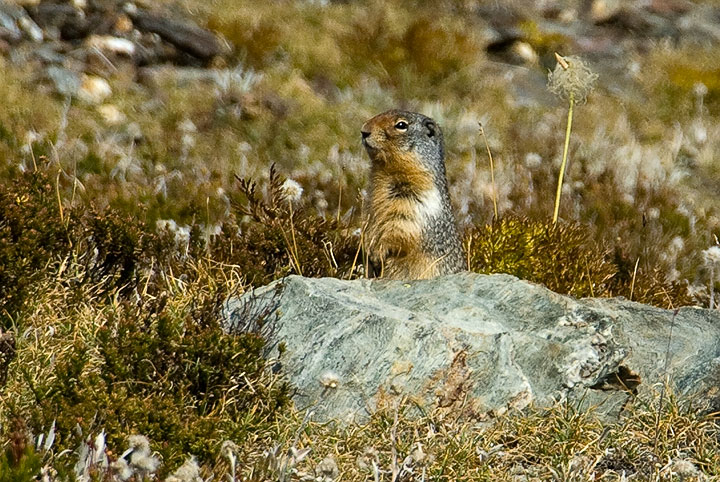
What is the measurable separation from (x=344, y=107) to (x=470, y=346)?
766cm

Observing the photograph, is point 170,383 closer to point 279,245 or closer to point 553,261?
point 279,245

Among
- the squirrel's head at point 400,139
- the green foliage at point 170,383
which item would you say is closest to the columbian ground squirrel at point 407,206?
the squirrel's head at point 400,139

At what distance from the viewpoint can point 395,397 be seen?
507 centimetres

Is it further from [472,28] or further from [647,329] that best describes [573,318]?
[472,28]

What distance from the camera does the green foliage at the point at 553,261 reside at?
6.61 m

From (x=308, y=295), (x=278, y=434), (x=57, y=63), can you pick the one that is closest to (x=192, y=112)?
(x=57, y=63)

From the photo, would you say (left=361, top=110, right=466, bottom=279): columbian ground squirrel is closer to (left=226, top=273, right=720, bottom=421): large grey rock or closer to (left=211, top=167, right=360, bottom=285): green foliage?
(left=211, top=167, right=360, bottom=285): green foliage

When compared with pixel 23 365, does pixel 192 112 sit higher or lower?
lower

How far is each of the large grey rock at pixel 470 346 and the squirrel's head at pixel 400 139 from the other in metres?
1.14

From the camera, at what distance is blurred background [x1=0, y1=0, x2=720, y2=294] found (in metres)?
9.05

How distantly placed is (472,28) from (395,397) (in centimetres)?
1217

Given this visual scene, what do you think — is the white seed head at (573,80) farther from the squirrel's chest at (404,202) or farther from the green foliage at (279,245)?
the green foliage at (279,245)

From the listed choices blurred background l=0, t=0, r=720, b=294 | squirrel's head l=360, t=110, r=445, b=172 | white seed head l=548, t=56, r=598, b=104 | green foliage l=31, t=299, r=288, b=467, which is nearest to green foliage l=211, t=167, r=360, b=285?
squirrel's head l=360, t=110, r=445, b=172

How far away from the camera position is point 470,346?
518 cm
